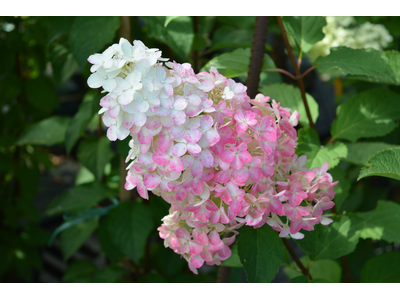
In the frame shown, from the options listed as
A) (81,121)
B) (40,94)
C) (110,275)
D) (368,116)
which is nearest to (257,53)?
(368,116)

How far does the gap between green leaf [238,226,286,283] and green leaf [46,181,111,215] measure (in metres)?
0.61

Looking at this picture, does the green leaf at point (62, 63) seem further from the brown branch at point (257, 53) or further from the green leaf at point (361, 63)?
the green leaf at point (361, 63)

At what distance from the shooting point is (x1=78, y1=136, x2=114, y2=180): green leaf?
997mm

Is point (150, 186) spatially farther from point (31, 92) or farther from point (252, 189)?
point (31, 92)

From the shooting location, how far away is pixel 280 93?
2.53 ft

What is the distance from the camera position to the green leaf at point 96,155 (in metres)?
1.00

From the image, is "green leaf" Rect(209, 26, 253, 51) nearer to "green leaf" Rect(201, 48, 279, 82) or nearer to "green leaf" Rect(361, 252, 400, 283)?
"green leaf" Rect(201, 48, 279, 82)

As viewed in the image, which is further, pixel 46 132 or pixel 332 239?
pixel 46 132

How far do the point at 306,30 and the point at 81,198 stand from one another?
734 millimetres

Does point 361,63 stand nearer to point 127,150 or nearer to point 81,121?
point 127,150

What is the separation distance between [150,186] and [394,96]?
59 cm

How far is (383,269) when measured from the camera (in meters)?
0.80

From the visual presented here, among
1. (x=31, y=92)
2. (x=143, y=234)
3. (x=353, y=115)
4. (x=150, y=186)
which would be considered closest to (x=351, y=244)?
(x=353, y=115)

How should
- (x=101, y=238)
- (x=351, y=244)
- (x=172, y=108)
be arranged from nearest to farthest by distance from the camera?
(x=172, y=108) < (x=351, y=244) < (x=101, y=238)
